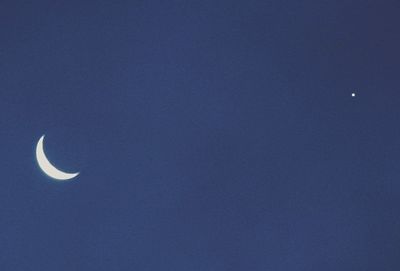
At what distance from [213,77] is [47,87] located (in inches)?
52.1

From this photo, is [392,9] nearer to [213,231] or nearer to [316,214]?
[316,214]

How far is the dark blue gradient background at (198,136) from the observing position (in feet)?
15.3

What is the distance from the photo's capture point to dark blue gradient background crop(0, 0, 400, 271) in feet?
15.3

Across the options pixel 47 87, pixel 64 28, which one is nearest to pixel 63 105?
pixel 47 87

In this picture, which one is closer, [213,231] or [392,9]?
[213,231]

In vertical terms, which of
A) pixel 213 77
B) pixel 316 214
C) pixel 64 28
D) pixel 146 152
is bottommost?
pixel 316 214

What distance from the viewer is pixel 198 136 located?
15.9 ft

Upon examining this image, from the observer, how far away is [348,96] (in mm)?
4977

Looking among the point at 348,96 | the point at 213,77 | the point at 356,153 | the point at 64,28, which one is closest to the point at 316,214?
the point at 356,153

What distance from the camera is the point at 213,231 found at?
15.6ft

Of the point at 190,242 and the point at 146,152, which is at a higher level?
the point at 146,152

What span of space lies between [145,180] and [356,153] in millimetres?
1718

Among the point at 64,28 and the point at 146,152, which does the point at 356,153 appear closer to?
the point at 146,152

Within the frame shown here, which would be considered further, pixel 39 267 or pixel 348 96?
pixel 348 96
